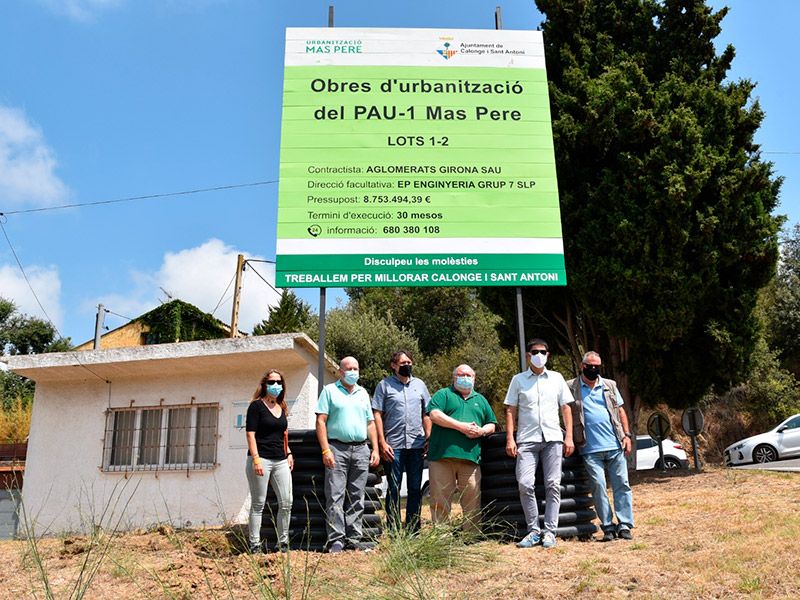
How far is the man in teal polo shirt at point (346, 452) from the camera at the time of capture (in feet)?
19.1

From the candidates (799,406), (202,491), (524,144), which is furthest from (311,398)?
(799,406)

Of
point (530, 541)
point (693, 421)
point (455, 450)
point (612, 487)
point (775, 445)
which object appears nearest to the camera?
point (530, 541)

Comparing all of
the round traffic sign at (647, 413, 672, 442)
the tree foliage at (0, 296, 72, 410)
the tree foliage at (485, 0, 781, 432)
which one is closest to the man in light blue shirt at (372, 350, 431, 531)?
the tree foliage at (485, 0, 781, 432)

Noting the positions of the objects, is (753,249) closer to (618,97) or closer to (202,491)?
(618,97)

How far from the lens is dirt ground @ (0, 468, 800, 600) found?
386cm

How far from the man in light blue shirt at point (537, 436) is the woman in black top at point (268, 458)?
204 centimetres

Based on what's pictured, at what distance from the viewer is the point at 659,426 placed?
13273mm

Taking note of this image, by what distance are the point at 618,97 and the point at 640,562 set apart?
8758 millimetres

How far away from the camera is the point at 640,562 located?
4.82m

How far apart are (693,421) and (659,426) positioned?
2.82 ft

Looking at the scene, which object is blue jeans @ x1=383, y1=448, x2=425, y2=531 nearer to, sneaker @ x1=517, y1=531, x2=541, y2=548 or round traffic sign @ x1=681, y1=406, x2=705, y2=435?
sneaker @ x1=517, y1=531, x2=541, y2=548

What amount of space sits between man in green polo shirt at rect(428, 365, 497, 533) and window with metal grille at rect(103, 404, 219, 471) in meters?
5.72

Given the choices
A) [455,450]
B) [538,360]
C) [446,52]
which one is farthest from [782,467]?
[446,52]

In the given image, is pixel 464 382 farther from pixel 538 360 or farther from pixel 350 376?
pixel 350 376
